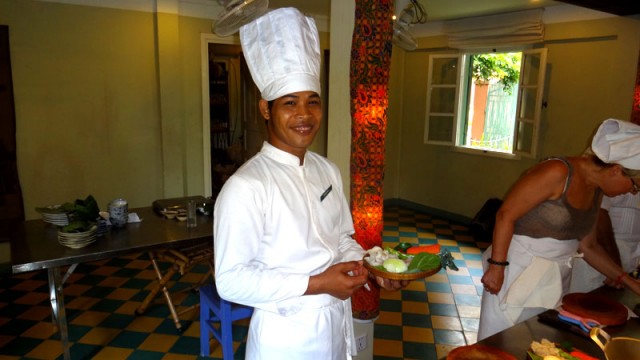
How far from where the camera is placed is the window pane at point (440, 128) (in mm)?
6285

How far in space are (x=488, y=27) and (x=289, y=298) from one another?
16.9 ft

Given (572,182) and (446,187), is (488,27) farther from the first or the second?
(572,182)

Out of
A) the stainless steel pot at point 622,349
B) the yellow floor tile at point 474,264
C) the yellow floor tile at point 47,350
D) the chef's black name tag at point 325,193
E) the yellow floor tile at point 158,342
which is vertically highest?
the chef's black name tag at point 325,193

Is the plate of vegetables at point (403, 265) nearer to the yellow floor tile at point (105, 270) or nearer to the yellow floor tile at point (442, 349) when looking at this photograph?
the yellow floor tile at point (442, 349)

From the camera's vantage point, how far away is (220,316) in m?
2.66

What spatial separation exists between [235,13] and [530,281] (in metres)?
2.21

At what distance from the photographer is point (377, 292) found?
2.73 meters

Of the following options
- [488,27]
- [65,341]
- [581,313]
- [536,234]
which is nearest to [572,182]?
[536,234]

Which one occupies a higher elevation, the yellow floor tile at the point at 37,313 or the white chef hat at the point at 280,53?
the white chef hat at the point at 280,53

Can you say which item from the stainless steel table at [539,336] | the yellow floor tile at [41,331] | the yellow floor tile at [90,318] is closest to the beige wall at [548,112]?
the stainless steel table at [539,336]

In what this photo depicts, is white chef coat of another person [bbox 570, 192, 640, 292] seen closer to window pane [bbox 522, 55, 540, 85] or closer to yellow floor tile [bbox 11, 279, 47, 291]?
window pane [bbox 522, 55, 540, 85]

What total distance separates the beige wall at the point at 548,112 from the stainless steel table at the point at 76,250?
408 centimetres

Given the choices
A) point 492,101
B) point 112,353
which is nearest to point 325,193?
point 112,353

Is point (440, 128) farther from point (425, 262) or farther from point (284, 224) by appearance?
point (284, 224)
